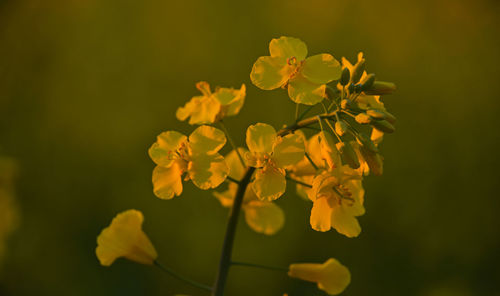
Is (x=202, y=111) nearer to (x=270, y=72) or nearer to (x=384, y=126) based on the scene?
(x=270, y=72)

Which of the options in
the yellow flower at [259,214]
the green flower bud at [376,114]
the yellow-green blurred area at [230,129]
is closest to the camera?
the green flower bud at [376,114]

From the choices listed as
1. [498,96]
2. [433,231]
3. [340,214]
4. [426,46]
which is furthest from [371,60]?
[340,214]

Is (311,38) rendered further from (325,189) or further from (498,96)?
(325,189)

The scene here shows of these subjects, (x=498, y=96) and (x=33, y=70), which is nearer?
(x=498, y=96)

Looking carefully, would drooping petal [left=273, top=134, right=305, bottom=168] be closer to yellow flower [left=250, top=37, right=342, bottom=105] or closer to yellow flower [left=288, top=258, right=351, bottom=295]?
yellow flower [left=250, top=37, right=342, bottom=105]

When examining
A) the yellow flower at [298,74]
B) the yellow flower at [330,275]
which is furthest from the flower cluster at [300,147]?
the yellow flower at [330,275]

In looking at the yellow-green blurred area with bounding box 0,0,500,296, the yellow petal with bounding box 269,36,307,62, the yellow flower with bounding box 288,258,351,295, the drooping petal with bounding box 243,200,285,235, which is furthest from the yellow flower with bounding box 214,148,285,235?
the yellow-green blurred area with bounding box 0,0,500,296

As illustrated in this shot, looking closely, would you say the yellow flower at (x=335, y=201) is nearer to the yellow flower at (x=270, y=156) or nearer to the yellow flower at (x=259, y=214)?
the yellow flower at (x=270, y=156)
